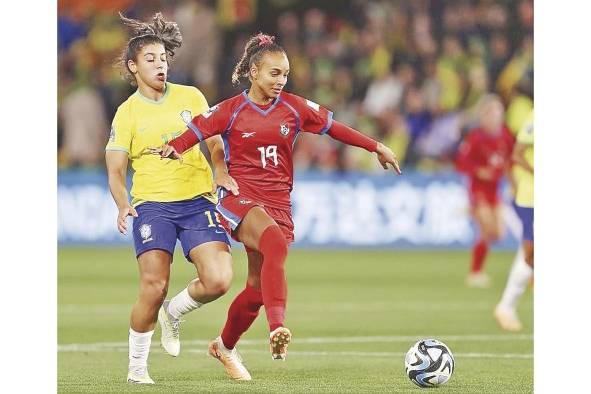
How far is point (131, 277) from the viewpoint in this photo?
15.8 m

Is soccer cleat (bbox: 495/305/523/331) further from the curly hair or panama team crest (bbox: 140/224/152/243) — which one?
the curly hair

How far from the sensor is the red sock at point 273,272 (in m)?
6.91

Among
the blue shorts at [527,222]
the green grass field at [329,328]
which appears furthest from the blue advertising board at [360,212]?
the blue shorts at [527,222]

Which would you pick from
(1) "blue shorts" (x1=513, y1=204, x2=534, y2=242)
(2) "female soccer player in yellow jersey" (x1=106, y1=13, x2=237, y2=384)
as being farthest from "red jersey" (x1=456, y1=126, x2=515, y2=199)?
(2) "female soccer player in yellow jersey" (x1=106, y1=13, x2=237, y2=384)

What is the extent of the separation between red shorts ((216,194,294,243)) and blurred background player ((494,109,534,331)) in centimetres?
371

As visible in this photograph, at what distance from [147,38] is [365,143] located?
1.41 meters

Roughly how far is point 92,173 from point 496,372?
1243 cm

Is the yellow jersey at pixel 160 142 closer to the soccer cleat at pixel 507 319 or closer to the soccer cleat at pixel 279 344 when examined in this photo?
the soccer cleat at pixel 279 344

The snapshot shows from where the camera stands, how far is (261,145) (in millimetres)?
7395

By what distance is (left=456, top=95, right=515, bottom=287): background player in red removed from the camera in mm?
15398

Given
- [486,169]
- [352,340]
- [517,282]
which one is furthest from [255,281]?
[486,169]
